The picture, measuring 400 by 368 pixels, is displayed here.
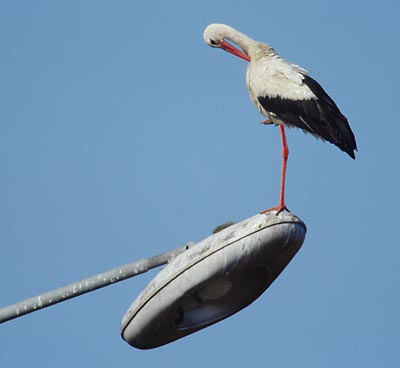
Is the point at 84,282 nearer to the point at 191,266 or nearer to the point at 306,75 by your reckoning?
the point at 191,266

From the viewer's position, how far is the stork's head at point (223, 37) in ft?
40.1

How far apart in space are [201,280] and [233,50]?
5.87 m

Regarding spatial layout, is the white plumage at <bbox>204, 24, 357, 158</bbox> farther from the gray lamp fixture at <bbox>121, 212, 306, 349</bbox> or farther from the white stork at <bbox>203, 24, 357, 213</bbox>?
the gray lamp fixture at <bbox>121, 212, 306, 349</bbox>

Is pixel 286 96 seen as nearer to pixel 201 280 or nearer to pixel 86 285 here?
pixel 86 285

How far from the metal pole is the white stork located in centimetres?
347

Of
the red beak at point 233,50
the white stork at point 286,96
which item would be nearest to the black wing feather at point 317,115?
the white stork at point 286,96

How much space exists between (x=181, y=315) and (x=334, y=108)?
175 inches

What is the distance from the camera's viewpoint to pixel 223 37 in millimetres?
12250

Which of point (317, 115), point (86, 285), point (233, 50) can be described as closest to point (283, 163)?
point (317, 115)

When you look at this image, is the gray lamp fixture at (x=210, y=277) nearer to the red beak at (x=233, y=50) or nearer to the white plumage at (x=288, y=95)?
the white plumage at (x=288, y=95)

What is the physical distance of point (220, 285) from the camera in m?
7.51

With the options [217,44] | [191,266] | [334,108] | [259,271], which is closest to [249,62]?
[217,44]

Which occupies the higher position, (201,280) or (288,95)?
(288,95)

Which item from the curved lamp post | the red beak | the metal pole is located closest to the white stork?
the red beak
